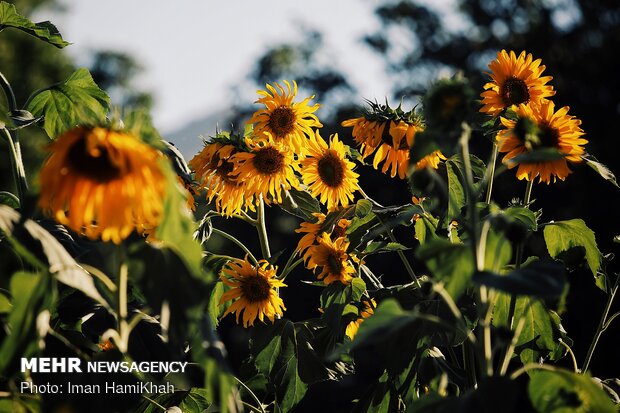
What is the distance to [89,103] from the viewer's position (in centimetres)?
121

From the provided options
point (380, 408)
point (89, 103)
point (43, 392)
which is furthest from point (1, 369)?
point (380, 408)

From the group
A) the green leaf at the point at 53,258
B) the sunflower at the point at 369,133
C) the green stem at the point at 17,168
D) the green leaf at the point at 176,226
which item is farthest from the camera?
the sunflower at the point at 369,133

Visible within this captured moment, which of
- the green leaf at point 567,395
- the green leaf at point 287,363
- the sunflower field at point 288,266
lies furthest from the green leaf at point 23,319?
the green leaf at point 287,363

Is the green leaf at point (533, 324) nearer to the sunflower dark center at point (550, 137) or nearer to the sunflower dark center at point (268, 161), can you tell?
the sunflower dark center at point (550, 137)

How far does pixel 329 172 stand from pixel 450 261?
2.68 ft

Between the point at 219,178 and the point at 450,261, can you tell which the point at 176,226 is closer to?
the point at 450,261

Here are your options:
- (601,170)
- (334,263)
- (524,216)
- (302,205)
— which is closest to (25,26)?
(302,205)

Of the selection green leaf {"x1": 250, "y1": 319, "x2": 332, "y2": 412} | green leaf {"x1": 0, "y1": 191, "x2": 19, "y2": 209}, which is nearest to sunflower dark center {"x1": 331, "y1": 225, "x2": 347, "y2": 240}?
green leaf {"x1": 250, "y1": 319, "x2": 332, "y2": 412}

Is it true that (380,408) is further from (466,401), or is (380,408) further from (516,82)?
(516,82)

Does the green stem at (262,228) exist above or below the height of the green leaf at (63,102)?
below

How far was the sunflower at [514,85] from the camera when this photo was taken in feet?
4.74

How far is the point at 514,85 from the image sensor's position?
146cm

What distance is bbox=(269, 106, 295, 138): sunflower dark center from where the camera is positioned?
5.26 ft

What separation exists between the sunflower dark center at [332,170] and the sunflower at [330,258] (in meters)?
0.11
